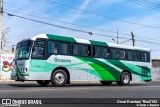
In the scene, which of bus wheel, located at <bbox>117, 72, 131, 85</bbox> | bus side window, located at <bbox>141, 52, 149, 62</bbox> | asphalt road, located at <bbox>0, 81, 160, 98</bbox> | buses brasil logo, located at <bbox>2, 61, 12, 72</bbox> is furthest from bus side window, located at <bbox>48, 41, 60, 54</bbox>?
buses brasil logo, located at <bbox>2, 61, 12, 72</bbox>

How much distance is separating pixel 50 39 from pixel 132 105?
15.8m

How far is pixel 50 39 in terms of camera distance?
1823cm

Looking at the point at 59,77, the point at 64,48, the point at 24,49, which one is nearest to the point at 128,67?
the point at 64,48

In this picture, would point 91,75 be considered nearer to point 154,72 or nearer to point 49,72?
point 49,72

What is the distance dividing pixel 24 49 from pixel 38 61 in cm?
118

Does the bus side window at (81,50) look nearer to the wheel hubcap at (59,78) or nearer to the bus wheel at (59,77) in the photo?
the bus wheel at (59,77)

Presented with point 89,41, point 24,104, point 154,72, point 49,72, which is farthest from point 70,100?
point 154,72

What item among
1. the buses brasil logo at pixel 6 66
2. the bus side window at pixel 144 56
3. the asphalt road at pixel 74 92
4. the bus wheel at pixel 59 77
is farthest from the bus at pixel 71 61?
the buses brasil logo at pixel 6 66

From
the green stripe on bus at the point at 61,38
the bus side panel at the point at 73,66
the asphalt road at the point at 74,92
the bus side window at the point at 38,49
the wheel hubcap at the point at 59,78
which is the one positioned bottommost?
the asphalt road at the point at 74,92

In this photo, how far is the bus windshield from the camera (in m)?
17.7

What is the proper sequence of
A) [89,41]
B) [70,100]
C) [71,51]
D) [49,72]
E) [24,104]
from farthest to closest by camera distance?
[89,41] < [71,51] < [49,72] < [70,100] < [24,104]

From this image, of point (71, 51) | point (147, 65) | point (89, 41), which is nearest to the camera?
point (71, 51)

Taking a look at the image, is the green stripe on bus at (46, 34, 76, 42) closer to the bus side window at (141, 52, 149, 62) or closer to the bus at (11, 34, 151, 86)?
the bus at (11, 34, 151, 86)

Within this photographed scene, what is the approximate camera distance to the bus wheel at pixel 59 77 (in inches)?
717
